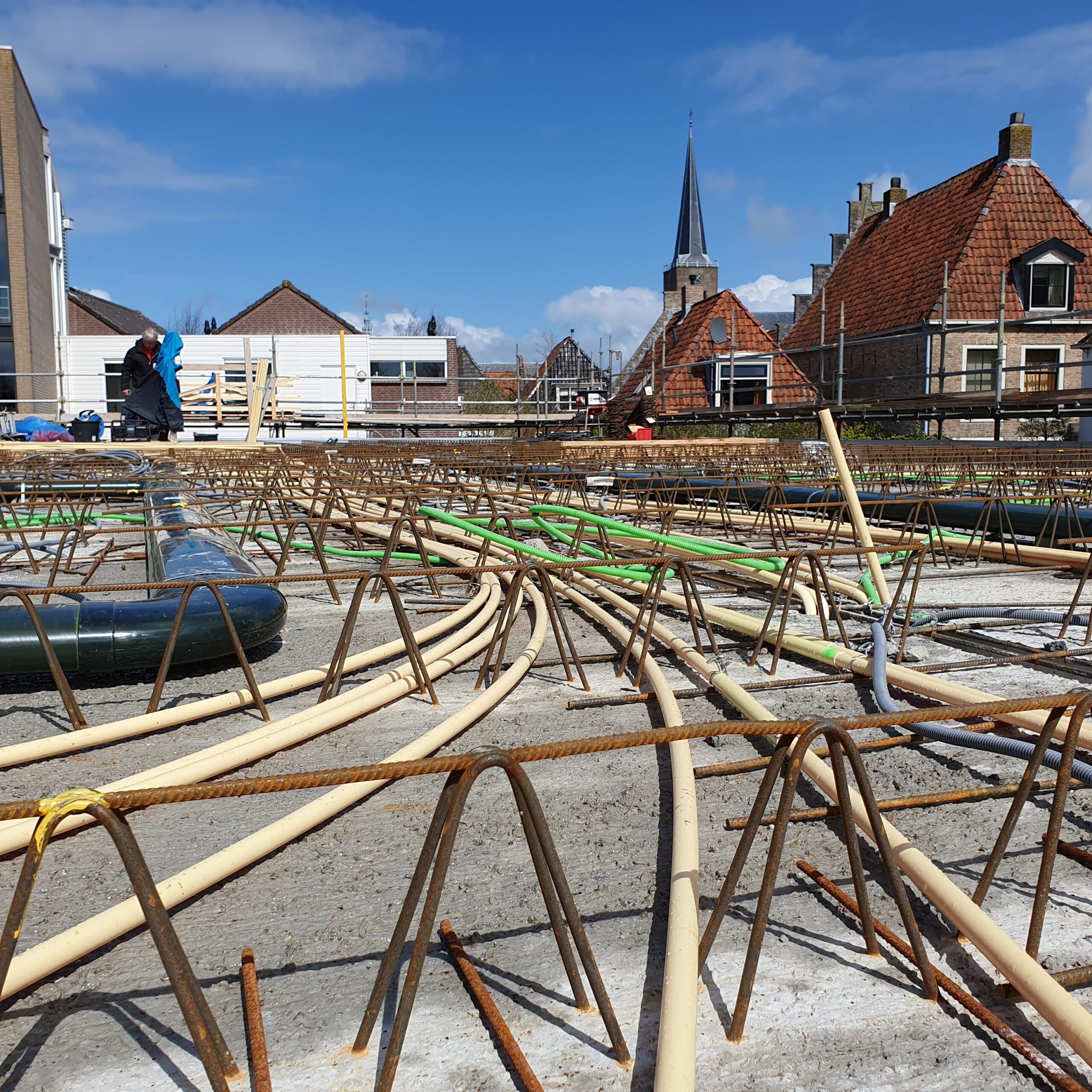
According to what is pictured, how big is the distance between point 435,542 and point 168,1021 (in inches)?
273

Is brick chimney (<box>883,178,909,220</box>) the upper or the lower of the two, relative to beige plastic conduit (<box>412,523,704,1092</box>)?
upper

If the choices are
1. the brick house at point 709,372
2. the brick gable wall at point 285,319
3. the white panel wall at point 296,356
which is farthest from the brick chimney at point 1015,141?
the brick gable wall at point 285,319

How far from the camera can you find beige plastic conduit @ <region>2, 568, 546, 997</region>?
2598 millimetres

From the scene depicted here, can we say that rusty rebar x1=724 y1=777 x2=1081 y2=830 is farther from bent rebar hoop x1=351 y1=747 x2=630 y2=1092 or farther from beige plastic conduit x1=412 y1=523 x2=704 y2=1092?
bent rebar hoop x1=351 y1=747 x2=630 y2=1092

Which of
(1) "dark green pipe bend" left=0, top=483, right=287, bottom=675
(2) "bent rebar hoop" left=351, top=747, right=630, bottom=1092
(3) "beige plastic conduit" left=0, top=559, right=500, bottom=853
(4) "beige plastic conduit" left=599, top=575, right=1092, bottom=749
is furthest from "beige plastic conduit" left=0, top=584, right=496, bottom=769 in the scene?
(2) "bent rebar hoop" left=351, top=747, right=630, bottom=1092

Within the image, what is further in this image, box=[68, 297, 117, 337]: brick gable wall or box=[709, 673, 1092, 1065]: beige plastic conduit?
box=[68, 297, 117, 337]: brick gable wall

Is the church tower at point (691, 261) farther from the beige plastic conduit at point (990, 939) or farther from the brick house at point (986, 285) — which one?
the beige plastic conduit at point (990, 939)

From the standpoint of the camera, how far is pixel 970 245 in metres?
30.8

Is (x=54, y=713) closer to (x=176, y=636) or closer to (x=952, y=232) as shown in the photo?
(x=176, y=636)

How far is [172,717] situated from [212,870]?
1705mm

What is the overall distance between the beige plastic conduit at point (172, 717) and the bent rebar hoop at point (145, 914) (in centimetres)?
229

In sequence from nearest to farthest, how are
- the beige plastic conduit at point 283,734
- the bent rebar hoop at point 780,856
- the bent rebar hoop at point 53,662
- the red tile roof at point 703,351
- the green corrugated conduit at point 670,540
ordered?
the bent rebar hoop at point 780,856, the beige plastic conduit at point 283,734, the bent rebar hoop at point 53,662, the green corrugated conduit at point 670,540, the red tile roof at point 703,351

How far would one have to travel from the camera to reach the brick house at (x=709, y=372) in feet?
117

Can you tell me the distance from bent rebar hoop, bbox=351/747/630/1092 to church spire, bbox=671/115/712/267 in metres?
67.5
